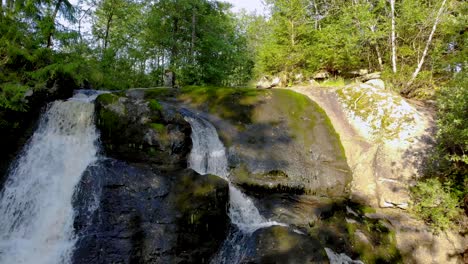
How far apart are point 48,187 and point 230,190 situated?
421cm

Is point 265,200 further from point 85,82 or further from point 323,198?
point 85,82

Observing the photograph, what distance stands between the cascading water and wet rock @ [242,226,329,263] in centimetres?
39

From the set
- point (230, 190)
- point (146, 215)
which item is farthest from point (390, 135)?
point (146, 215)

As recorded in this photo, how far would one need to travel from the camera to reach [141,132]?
7.81 m

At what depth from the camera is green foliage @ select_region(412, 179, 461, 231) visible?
7.23m

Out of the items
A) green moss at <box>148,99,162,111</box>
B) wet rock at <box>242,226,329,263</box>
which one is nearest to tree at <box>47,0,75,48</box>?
green moss at <box>148,99,162,111</box>

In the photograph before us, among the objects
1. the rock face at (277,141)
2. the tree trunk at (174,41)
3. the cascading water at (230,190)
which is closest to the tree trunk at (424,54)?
the rock face at (277,141)

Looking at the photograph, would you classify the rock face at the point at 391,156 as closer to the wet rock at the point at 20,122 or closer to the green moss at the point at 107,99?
the green moss at the point at 107,99

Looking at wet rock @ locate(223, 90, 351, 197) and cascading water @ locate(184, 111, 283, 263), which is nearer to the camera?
cascading water @ locate(184, 111, 283, 263)

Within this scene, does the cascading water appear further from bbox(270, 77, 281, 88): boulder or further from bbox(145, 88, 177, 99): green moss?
bbox(270, 77, 281, 88): boulder

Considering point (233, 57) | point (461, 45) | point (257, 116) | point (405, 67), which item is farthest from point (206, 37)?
point (461, 45)

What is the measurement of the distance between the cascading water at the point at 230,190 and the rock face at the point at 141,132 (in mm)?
566

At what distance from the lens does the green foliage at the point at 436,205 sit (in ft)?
23.7

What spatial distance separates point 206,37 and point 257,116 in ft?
33.8
